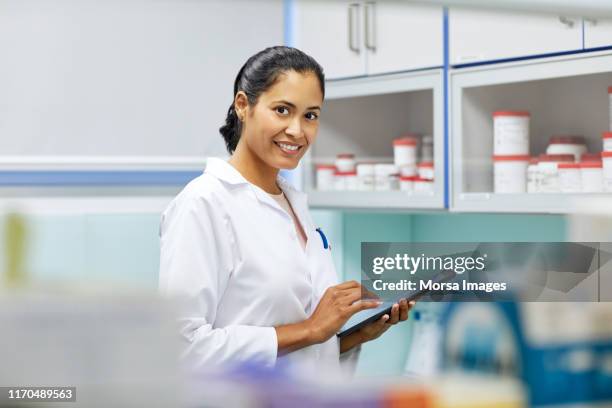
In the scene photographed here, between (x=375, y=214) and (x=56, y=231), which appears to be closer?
(x=56, y=231)

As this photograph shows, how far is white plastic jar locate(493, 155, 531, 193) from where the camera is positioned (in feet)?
5.20

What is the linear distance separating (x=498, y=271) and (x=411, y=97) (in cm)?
164

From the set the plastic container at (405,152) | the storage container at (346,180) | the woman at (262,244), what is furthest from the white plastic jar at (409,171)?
the woman at (262,244)

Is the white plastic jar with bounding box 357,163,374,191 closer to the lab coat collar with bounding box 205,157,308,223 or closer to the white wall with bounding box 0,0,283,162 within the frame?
the white wall with bounding box 0,0,283,162

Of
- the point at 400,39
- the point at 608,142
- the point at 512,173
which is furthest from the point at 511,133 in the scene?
the point at 400,39

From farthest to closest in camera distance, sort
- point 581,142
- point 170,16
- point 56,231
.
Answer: point 170,16 → point 56,231 → point 581,142

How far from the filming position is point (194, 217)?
98 centimetres

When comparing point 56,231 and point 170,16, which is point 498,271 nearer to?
point 56,231

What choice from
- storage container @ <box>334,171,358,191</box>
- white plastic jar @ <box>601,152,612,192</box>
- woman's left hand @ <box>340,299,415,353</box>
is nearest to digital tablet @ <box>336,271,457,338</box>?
woman's left hand @ <box>340,299,415,353</box>

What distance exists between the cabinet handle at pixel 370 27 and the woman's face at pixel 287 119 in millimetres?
808

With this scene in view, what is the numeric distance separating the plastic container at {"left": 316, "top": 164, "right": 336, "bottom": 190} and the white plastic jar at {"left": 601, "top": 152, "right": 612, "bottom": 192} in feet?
2.31

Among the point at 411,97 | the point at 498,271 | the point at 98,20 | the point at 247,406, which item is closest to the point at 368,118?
the point at 411,97

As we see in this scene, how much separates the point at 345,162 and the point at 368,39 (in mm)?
283

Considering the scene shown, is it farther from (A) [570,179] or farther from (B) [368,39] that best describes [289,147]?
(B) [368,39]
